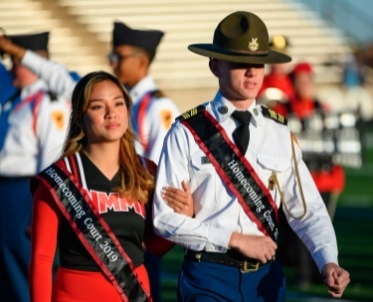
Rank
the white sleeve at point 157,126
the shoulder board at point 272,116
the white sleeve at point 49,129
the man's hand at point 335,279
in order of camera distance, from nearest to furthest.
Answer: the man's hand at point 335,279 → the shoulder board at point 272,116 → the white sleeve at point 157,126 → the white sleeve at point 49,129

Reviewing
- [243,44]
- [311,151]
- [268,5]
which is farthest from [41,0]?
[243,44]

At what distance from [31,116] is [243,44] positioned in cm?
355

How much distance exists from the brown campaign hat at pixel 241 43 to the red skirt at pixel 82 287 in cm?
111

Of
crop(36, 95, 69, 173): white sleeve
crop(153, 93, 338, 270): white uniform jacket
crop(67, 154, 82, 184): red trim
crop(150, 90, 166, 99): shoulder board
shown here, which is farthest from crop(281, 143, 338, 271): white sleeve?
crop(36, 95, 69, 173): white sleeve

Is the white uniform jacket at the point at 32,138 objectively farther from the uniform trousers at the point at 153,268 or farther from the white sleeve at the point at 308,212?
the white sleeve at the point at 308,212

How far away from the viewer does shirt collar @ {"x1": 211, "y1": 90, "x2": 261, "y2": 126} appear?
5129 mm

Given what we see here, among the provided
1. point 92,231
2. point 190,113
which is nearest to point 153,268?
point 190,113

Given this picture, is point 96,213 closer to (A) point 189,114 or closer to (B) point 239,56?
(A) point 189,114

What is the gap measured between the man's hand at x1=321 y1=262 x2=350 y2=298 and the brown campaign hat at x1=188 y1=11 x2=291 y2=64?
962mm

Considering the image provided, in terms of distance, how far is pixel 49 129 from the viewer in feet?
27.2

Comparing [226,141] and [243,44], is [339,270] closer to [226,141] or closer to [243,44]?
[226,141]

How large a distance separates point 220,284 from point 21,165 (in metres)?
3.61

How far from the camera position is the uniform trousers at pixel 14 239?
27.3 feet

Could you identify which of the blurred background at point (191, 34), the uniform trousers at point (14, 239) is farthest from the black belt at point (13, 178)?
the blurred background at point (191, 34)
